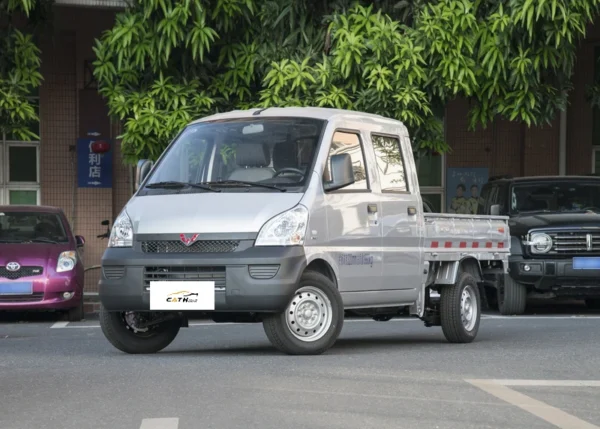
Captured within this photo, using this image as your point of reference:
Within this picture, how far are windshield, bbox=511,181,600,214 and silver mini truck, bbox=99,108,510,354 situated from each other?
6267 millimetres

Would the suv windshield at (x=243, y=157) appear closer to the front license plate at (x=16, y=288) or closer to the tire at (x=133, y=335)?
the tire at (x=133, y=335)

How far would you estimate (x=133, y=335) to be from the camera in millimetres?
11531

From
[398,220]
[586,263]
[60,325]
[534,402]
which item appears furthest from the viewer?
[586,263]

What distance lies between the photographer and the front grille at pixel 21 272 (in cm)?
1748

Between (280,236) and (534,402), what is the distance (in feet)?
9.97

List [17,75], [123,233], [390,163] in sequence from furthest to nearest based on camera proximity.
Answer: [17,75] → [390,163] → [123,233]

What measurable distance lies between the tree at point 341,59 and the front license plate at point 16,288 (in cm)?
254

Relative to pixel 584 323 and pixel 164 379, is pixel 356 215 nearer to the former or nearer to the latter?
pixel 164 379

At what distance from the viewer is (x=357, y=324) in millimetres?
16359

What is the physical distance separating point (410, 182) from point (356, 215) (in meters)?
1.11

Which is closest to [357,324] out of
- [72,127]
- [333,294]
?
[333,294]

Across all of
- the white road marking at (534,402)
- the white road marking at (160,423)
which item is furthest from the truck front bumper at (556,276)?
the white road marking at (160,423)

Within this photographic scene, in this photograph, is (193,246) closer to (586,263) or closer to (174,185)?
(174,185)

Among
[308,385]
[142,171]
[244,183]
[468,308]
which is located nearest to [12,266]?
[142,171]
